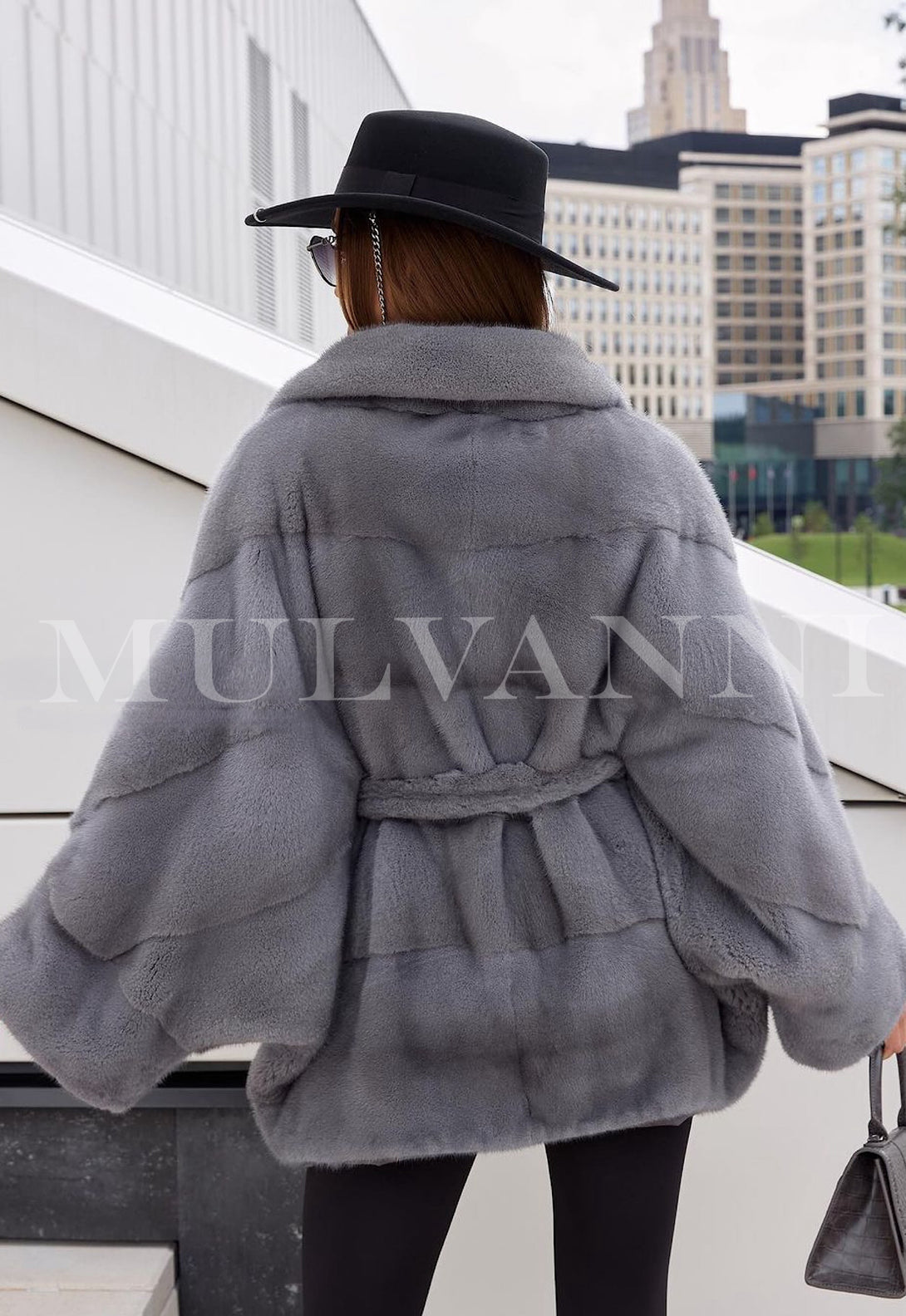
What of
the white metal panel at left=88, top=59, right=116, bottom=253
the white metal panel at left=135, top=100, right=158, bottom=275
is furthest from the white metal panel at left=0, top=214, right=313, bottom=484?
the white metal panel at left=135, top=100, right=158, bottom=275

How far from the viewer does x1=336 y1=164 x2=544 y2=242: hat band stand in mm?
1061

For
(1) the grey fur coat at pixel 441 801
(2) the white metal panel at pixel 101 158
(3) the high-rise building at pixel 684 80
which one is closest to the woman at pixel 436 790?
(1) the grey fur coat at pixel 441 801

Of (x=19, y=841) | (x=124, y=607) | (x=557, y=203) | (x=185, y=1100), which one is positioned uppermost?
(x=557, y=203)

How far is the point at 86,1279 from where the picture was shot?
167cm

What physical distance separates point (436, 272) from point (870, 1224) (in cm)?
99

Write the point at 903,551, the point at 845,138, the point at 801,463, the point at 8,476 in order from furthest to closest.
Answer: the point at 845,138, the point at 801,463, the point at 903,551, the point at 8,476

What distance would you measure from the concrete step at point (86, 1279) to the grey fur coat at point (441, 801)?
0.72 m

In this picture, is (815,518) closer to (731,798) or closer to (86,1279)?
(86,1279)

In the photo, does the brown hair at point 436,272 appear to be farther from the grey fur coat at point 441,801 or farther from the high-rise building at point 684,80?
the high-rise building at point 684,80

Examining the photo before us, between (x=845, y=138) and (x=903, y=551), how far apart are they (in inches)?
1653

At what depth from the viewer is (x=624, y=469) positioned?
3.48ft

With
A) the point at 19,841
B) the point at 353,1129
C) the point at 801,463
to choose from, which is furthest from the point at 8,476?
the point at 801,463

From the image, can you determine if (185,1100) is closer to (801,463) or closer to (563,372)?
(563,372)

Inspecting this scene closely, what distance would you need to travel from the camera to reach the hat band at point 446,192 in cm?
106
